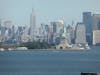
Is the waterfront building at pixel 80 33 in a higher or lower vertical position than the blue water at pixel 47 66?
higher

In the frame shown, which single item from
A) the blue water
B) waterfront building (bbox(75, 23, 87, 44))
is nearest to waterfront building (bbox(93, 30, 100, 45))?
waterfront building (bbox(75, 23, 87, 44))

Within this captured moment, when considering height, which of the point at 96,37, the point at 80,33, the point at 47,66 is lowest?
the point at 47,66

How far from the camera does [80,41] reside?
102438 millimetres

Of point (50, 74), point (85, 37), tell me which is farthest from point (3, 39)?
point (50, 74)

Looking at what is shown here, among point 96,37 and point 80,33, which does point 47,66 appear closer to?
point 80,33

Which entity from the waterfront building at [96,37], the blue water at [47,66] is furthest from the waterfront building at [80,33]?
the blue water at [47,66]

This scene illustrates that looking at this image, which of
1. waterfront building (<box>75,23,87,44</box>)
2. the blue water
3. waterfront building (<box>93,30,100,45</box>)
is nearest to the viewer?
the blue water

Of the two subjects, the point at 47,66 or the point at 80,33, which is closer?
the point at 47,66

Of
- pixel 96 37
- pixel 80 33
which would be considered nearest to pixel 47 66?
pixel 80 33

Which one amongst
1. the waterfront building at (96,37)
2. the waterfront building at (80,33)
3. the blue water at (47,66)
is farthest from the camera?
the waterfront building at (96,37)

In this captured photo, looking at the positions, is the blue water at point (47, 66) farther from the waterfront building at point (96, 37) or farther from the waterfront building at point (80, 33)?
the waterfront building at point (96, 37)

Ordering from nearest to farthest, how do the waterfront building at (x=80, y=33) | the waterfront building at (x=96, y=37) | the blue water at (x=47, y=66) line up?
1. the blue water at (x=47, y=66)
2. the waterfront building at (x=80, y=33)
3. the waterfront building at (x=96, y=37)

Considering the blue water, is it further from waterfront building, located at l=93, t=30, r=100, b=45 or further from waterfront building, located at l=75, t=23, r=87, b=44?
waterfront building, located at l=93, t=30, r=100, b=45

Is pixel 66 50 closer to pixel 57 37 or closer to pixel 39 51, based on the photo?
pixel 39 51
